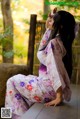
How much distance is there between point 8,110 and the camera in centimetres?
288

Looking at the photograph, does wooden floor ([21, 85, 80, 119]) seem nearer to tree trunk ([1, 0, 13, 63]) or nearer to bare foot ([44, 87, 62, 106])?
bare foot ([44, 87, 62, 106])

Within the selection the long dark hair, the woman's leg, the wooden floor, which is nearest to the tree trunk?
the woman's leg

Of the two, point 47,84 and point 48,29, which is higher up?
point 48,29

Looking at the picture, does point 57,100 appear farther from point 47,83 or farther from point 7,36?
point 7,36

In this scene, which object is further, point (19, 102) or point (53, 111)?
point (19, 102)

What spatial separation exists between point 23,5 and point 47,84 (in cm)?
488

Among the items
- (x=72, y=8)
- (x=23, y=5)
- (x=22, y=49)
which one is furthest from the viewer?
(x=23, y=5)

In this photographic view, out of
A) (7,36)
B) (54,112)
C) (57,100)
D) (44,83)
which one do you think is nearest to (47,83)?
(44,83)

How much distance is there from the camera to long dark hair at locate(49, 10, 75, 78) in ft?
9.49

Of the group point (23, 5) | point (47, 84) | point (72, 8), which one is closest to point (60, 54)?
point (47, 84)

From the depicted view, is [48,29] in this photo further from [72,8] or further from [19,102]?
[72,8]

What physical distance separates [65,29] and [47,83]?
0.49 metres

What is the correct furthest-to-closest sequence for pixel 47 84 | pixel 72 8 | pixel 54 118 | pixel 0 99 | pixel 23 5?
pixel 23 5, pixel 72 8, pixel 0 99, pixel 47 84, pixel 54 118

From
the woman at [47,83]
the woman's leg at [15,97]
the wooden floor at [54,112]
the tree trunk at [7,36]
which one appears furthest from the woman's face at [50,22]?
the tree trunk at [7,36]
